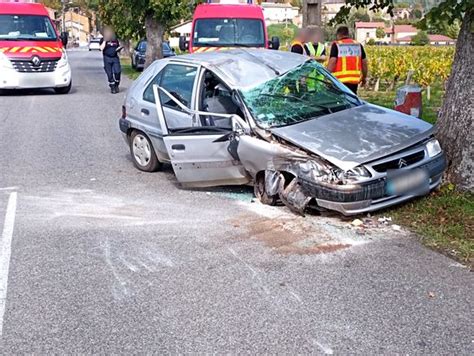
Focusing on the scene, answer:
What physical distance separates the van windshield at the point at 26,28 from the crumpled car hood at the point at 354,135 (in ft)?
41.7

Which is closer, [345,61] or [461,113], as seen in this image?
[461,113]

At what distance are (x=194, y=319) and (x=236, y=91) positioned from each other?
3.45 meters

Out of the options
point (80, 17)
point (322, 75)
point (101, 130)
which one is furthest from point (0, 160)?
point (80, 17)

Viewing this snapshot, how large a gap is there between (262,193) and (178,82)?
6.60 feet

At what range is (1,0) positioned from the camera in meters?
17.9

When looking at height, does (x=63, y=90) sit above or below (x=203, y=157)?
below

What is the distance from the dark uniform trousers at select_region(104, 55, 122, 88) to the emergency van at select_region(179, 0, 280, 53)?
3.15 m

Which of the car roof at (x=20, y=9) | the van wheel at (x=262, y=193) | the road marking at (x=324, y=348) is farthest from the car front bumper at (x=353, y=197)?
the car roof at (x=20, y=9)

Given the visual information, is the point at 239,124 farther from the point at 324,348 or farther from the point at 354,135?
the point at 324,348

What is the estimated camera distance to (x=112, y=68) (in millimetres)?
18547

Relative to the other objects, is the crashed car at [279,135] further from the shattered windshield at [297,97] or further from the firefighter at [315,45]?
the firefighter at [315,45]

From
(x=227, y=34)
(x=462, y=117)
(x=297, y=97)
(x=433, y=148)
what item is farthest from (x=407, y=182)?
(x=227, y=34)

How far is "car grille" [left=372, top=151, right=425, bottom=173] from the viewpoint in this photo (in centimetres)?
600

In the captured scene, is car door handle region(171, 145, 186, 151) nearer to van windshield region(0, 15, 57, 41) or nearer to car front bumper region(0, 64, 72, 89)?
car front bumper region(0, 64, 72, 89)
